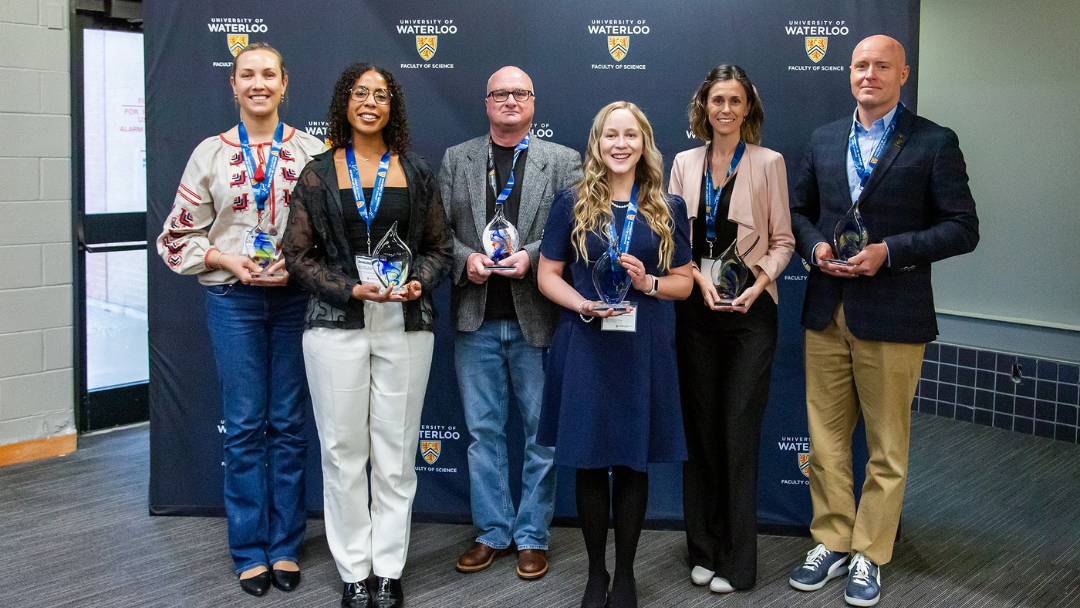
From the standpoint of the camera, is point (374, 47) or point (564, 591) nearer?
point (564, 591)

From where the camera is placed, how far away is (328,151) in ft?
9.73

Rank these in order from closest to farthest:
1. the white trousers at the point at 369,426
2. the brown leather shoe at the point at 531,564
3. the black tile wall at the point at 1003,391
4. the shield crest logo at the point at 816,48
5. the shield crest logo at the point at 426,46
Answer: the white trousers at the point at 369,426
the brown leather shoe at the point at 531,564
the shield crest logo at the point at 816,48
the shield crest logo at the point at 426,46
the black tile wall at the point at 1003,391

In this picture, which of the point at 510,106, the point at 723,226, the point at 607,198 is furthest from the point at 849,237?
the point at 510,106

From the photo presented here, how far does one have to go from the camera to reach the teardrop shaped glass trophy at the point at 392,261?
277 cm

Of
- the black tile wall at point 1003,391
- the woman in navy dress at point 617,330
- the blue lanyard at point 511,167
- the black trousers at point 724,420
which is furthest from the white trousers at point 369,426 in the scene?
the black tile wall at point 1003,391

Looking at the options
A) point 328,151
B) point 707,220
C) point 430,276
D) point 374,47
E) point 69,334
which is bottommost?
point 69,334

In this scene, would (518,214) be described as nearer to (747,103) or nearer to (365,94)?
(365,94)

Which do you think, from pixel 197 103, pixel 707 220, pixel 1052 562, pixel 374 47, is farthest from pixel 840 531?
pixel 197 103

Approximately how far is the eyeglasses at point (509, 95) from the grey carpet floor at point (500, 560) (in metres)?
1.68

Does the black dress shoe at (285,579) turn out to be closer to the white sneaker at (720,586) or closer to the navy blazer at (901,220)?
the white sneaker at (720,586)

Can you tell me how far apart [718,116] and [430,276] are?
1.08 meters

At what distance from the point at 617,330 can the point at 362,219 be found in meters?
0.86

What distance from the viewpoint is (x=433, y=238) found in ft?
10.0

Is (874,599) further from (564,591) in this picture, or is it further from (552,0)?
(552,0)
